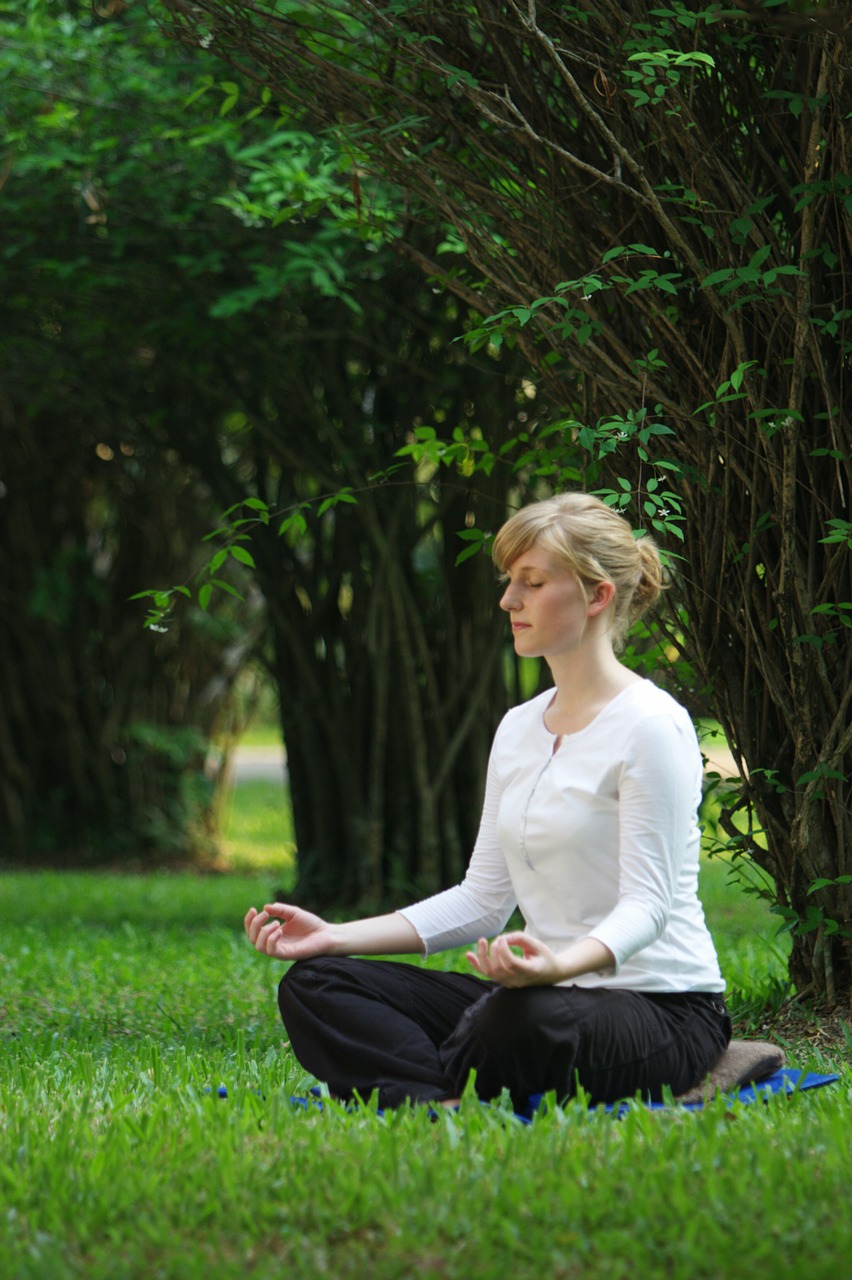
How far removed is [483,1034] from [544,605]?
2.66 feet

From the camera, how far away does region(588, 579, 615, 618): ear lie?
9.29ft

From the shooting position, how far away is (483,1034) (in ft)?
8.73

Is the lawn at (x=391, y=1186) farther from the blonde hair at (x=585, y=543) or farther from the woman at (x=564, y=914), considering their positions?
the blonde hair at (x=585, y=543)

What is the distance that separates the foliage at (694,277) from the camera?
3398 mm

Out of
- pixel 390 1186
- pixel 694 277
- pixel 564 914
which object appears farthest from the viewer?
pixel 694 277

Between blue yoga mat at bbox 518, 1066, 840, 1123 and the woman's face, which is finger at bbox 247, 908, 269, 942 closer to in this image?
blue yoga mat at bbox 518, 1066, 840, 1123

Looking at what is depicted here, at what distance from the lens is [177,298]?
6953 millimetres

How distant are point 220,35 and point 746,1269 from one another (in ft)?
10.0

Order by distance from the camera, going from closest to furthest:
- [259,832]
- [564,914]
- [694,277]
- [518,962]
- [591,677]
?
[518,962], [564,914], [591,677], [694,277], [259,832]

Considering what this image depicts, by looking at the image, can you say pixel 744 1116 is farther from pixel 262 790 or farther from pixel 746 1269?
pixel 262 790

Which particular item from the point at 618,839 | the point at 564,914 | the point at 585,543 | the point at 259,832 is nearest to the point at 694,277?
the point at 585,543

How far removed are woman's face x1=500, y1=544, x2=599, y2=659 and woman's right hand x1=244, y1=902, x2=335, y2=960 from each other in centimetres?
69

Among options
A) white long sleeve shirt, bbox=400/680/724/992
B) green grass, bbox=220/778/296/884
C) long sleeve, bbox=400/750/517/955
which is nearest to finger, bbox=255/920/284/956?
long sleeve, bbox=400/750/517/955

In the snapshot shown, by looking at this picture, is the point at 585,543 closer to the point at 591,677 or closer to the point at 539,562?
the point at 539,562
